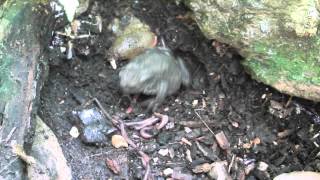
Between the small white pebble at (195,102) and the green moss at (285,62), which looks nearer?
the green moss at (285,62)

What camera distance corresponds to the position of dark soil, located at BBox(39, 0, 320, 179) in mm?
2697

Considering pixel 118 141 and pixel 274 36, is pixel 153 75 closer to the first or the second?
pixel 118 141

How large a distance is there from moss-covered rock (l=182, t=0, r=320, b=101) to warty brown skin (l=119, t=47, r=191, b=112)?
27cm

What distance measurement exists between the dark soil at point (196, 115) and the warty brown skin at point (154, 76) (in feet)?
0.24

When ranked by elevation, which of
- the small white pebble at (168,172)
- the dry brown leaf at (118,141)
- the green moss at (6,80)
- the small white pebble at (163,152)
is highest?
the green moss at (6,80)

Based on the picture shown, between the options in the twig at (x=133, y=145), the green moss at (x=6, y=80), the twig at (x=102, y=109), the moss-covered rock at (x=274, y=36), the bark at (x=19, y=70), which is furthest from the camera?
the twig at (x=102, y=109)

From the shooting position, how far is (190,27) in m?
3.02

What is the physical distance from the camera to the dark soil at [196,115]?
2697mm

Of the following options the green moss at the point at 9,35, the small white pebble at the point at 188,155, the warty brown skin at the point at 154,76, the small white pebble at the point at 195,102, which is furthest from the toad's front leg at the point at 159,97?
the green moss at the point at 9,35

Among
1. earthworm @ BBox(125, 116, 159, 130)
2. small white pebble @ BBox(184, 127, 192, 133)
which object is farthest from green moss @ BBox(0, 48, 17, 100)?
small white pebble @ BBox(184, 127, 192, 133)

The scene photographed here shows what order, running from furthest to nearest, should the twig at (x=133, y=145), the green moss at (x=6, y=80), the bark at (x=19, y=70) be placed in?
the twig at (x=133, y=145) < the green moss at (x=6, y=80) < the bark at (x=19, y=70)

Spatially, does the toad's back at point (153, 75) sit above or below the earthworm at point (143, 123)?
above

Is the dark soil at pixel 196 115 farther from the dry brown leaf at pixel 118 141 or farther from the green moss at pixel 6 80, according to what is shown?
the green moss at pixel 6 80

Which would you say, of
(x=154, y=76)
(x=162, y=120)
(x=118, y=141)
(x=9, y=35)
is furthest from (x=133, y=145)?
(x=9, y=35)
